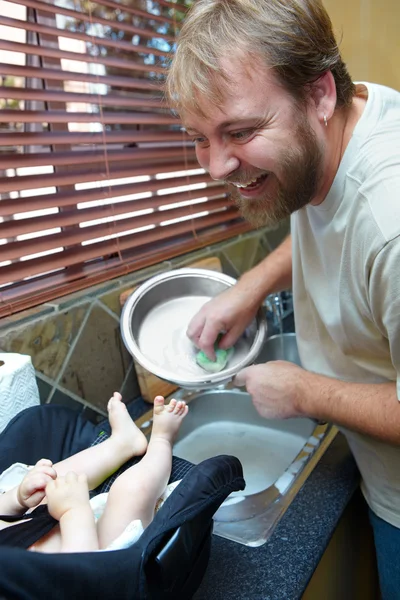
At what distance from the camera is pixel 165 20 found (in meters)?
1.33

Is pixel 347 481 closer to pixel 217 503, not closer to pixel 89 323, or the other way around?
pixel 217 503

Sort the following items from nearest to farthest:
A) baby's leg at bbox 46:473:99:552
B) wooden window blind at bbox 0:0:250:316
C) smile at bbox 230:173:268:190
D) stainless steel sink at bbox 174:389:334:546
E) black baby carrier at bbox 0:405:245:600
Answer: black baby carrier at bbox 0:405:245:600
baby's leg at bbox 46:473:99:552
smile at bbox 230:173:268:190
wooden window blind at bbox 0:0:250:316
stainless steel sink at bbox 174:389:334:546

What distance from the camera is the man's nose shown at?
2.59ft

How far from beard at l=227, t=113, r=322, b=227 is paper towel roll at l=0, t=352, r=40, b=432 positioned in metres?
0.47

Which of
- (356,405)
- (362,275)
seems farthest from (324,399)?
(362,275)

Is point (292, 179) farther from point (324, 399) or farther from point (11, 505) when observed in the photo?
point (11, 505)

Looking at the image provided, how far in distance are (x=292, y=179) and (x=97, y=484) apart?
0.59 meters

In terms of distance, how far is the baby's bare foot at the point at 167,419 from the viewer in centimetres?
88

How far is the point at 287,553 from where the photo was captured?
0.80 m

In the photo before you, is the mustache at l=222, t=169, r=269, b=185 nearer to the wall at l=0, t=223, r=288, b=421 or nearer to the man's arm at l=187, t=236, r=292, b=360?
the man's arm at l=187, t=236, r=292, b=360

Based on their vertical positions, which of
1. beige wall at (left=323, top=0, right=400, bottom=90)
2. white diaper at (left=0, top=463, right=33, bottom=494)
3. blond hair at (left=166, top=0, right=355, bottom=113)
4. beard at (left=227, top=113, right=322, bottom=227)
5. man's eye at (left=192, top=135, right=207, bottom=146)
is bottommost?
white diaper at (left=0, top=463, right=33, bottom=494)

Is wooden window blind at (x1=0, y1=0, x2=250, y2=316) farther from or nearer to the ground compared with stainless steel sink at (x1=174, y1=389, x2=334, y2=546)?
farther from the ground

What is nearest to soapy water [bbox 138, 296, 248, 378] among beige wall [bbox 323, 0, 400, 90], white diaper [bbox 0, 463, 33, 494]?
white diaper [bbox 0, 463, 33, 494]

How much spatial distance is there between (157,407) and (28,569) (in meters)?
0.44
